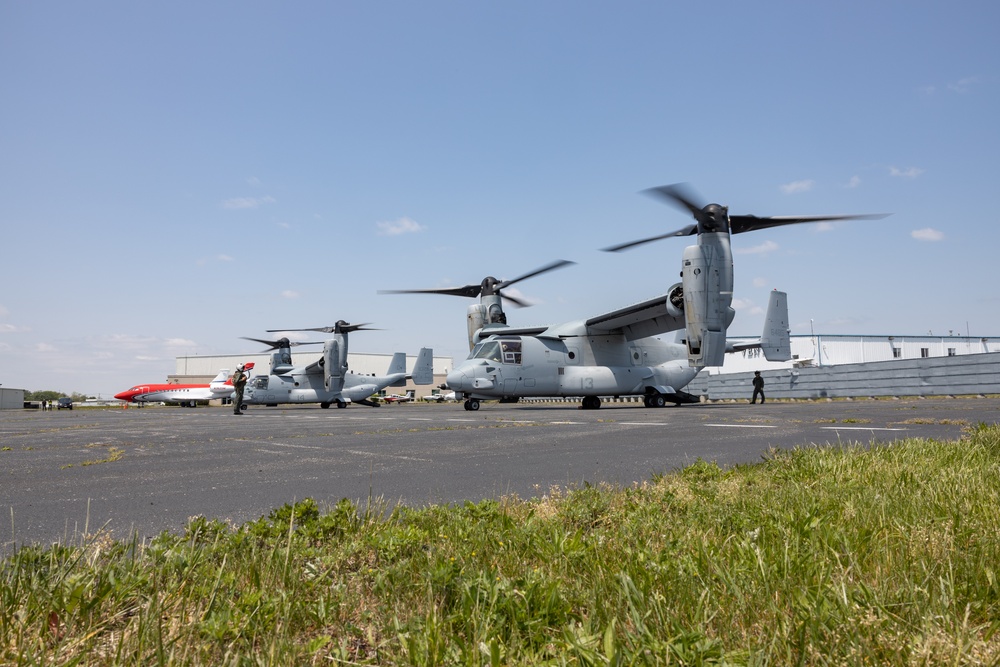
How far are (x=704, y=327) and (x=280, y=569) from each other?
63.6ft

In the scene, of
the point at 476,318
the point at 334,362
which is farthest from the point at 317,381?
the point at 476,318

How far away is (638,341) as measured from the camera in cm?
2712

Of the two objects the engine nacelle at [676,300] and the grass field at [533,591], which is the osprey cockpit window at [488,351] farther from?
the grass field at [533,591]

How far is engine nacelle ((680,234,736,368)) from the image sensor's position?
65.9ft

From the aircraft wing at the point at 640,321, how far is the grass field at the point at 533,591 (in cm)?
2067

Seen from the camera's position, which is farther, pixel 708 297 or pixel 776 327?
pixel 776 327

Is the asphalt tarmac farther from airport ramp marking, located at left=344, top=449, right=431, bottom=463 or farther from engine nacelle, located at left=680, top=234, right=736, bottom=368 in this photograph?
engine nacelle, located at left=680, top=234, right=736, bottom=368

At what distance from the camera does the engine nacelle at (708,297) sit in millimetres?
20078

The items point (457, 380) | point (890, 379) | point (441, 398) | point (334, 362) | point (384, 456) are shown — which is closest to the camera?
point (384, 456)

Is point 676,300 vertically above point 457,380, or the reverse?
point 676,300

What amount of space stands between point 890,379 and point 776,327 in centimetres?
1057

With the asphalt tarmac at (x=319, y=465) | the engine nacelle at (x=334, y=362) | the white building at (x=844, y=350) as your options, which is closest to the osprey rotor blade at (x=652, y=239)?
the asphalt tarmac at (x=319, y=465)

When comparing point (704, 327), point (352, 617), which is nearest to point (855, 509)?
point (352, 617)

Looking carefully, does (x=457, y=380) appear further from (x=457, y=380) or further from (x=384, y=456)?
(x=384, y=456)
